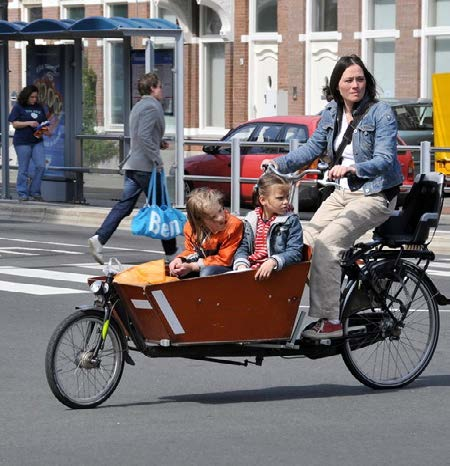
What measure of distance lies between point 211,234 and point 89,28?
1338cm

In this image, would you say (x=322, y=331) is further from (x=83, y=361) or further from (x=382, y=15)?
(x=382, y=15)

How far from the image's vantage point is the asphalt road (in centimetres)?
690

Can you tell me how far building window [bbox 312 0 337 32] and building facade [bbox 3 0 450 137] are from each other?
0.02 metres

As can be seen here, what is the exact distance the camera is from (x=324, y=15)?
116 feet

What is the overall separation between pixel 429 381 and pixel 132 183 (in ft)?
24.1

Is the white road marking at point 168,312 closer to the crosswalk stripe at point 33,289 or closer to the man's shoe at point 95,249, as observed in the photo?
the crosswalk stripe at point 33,289

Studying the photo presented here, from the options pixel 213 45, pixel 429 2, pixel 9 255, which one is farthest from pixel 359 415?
pixel 213 45

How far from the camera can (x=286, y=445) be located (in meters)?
7.09

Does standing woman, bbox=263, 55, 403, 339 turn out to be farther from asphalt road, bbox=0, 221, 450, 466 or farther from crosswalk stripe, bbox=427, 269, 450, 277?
crosswalk stripe, bbox=427, 269, 450, 277

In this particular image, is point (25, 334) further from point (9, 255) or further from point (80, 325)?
point (9, 255)

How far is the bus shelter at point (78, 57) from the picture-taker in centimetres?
2075

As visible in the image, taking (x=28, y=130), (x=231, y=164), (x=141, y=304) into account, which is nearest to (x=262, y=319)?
(x=141, y=304)

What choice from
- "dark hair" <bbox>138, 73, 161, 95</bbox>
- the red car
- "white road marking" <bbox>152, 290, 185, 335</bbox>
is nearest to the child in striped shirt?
"white road marking" <bbox>152, 290, 185, 335</bbox>

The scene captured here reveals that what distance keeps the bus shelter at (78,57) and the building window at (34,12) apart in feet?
65.9
